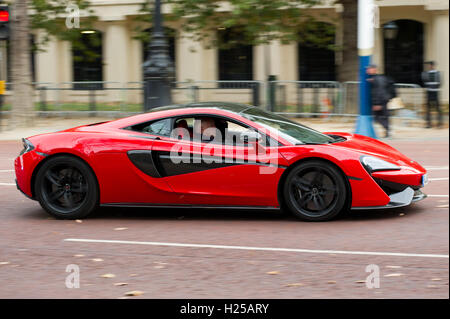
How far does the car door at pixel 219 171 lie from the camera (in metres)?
8.06

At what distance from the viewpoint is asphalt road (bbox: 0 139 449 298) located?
5.79 metres

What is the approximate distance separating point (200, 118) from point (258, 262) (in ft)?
7.89

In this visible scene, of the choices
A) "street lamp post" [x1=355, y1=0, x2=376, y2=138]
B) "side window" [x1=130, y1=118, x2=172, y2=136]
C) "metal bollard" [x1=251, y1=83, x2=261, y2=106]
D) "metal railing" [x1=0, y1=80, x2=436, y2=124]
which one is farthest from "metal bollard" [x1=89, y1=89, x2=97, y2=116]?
"side window" [x1=130, y1=118, x2=172, y2=136]

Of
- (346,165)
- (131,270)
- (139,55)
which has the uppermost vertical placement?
(139,55)

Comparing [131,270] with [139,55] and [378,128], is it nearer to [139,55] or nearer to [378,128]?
[378,128]

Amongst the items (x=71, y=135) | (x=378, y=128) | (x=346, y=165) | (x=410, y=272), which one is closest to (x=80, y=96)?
(x=378, y=128)

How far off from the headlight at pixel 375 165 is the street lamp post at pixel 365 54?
6860 millimetres

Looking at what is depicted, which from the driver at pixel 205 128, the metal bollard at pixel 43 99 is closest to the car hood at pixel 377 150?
the driver at pixel 205 128

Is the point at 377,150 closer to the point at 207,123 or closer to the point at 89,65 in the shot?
the point at 207,123

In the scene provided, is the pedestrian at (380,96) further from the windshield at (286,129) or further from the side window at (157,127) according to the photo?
the side window at (157,127)

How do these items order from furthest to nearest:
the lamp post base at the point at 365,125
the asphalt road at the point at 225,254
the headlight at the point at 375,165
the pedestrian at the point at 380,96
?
1. the pedestrian at the point at 380,96
2. the lamp post base at the point at 365,125
3. the headlight at the point at 375,165
4. the asphalt road at the point at 225,254

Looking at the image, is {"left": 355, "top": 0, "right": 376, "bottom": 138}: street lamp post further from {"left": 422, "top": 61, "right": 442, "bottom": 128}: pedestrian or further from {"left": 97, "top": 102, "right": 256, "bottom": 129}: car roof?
{"left": 97, "top": 102, "right": 256, "bottom": 129}: car roof

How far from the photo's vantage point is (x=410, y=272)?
6.09 metres

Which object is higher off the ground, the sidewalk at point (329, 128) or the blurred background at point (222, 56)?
the blurred background at point (222, 56)
